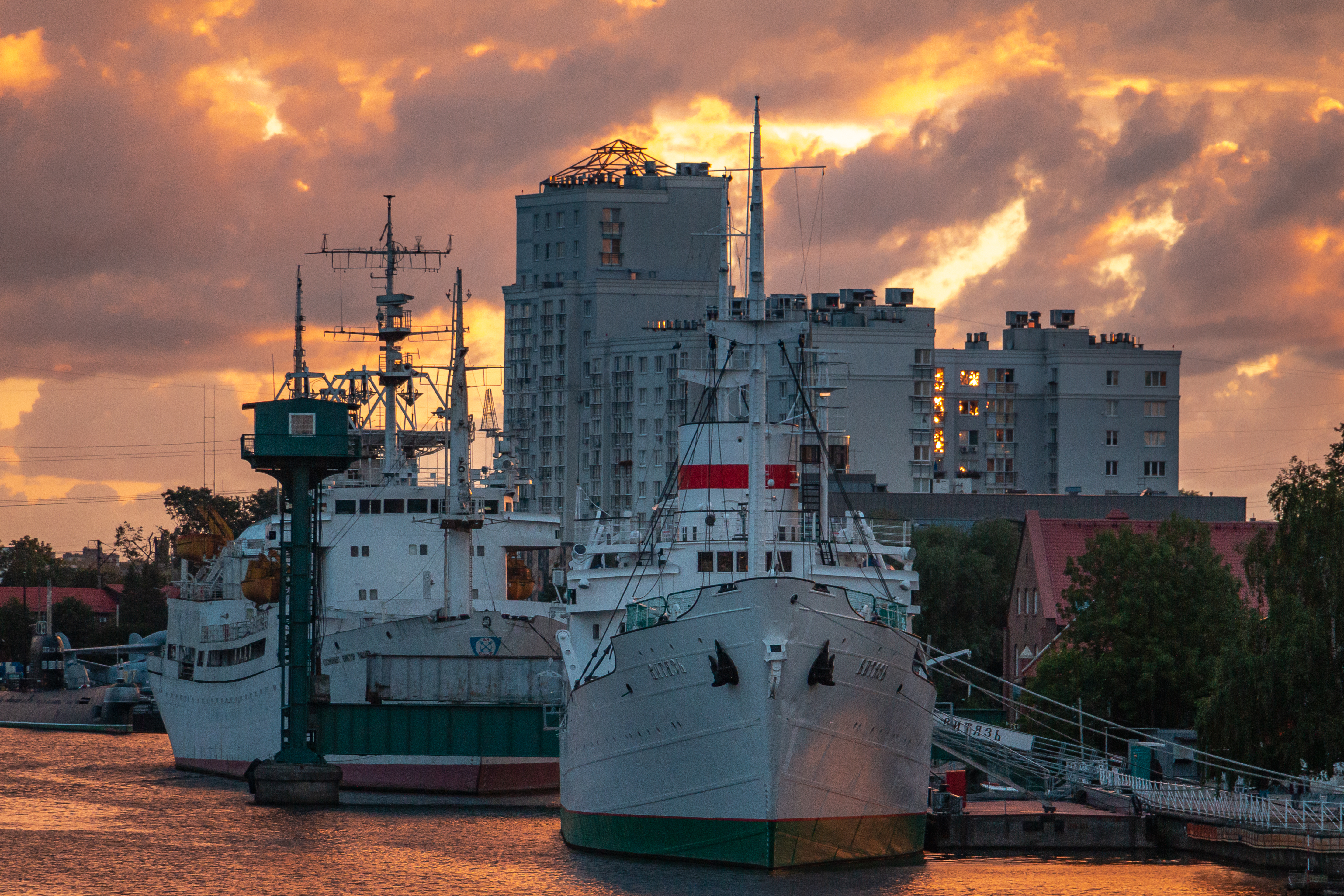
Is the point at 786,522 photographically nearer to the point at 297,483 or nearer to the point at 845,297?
the point at 297,483

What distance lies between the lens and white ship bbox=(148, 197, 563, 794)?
60.5m

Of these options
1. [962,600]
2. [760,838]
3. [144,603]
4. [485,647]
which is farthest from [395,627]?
[144,603]

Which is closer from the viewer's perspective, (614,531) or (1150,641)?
(614,531)

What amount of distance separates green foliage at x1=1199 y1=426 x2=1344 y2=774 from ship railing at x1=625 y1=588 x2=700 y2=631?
13355 millimetres

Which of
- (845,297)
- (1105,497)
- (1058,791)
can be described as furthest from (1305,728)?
(845,297)

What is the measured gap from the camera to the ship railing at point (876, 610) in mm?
40688

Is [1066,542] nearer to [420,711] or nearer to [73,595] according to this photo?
[420,711]

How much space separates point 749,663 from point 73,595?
13592 centimetres

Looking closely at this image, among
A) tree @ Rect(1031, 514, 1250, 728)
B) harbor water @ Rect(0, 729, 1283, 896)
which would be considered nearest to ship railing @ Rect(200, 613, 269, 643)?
harbor water @ Rect(0, 729, 1283, 896)

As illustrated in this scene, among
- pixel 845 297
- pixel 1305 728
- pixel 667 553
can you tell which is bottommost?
pixel 1305 728

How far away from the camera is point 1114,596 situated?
Result: 2299 inches

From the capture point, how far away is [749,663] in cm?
3834

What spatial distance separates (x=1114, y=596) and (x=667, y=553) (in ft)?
61.5

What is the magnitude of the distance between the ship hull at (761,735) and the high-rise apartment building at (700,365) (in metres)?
102
